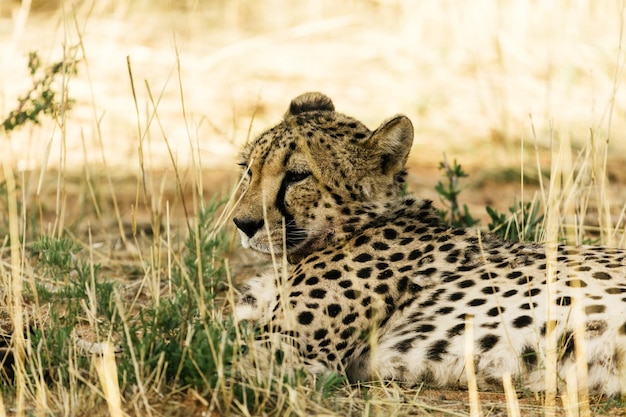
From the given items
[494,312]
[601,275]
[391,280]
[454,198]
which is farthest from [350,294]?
[454,198]

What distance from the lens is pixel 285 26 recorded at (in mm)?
10992

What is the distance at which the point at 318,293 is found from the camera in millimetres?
3436

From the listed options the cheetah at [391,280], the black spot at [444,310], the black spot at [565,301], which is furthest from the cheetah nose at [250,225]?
the black spot at [565,301]

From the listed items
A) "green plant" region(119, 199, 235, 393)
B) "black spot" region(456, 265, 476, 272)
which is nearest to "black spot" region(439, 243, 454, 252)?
"black spot" region(456, 265, 476, 272)

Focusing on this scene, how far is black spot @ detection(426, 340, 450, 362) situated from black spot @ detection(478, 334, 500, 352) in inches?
4.4

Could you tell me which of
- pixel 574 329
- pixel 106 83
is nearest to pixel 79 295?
pixel 574 329

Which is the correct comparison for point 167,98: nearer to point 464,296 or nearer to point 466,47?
point 466,47

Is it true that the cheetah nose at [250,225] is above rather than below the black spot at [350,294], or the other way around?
above

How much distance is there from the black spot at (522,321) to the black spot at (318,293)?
65 centimetres

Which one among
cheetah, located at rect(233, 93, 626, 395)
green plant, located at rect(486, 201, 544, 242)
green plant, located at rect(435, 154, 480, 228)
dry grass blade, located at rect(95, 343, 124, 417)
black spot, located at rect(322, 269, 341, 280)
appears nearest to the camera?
dry grass blade, located at rect(95, 343, 124, 417)

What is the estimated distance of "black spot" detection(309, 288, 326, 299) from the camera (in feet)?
11.2

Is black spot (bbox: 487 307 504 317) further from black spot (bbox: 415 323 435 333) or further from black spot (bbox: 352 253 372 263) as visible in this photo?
black spot (bbox: 352 253 372 263)

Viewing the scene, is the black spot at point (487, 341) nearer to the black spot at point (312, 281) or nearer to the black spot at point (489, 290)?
the black spot at point (489, 290)

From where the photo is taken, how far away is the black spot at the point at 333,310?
338 cm
